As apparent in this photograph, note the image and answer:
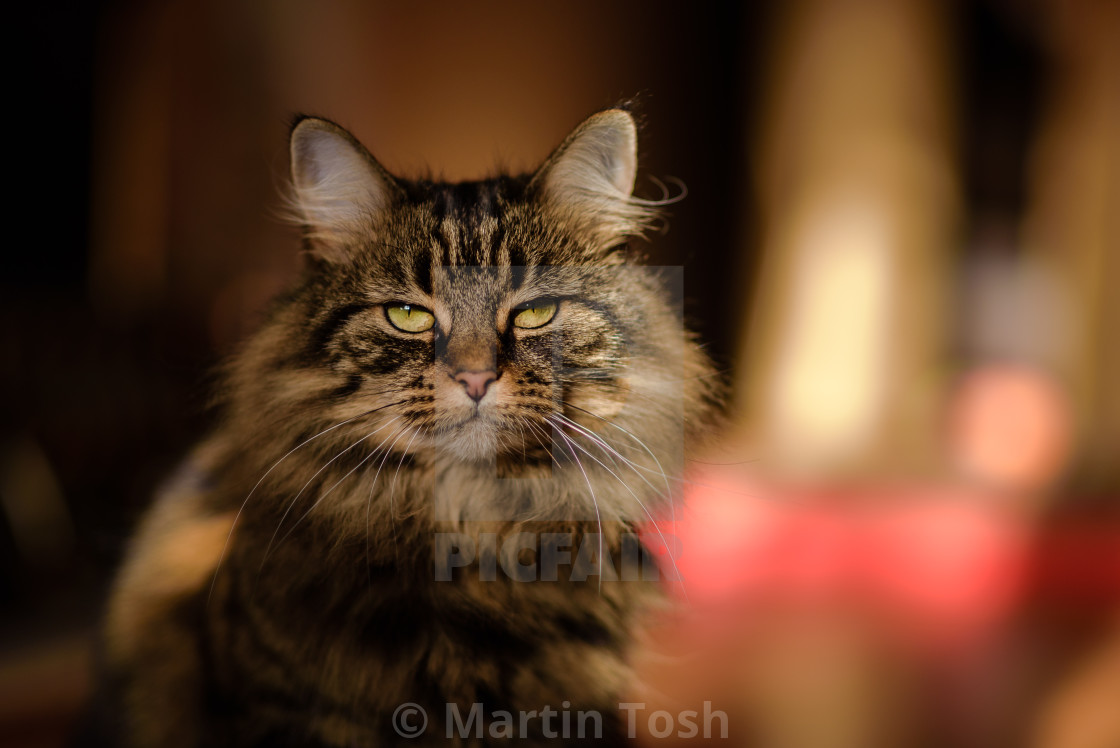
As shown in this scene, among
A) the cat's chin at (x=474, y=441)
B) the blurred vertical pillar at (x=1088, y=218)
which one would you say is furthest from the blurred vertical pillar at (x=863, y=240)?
the cat's chin at (x=474, y=441)

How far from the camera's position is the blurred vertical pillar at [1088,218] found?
6.89ft

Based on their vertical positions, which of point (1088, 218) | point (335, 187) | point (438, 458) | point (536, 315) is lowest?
point (438, 458)

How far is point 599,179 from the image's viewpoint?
1.89 feet

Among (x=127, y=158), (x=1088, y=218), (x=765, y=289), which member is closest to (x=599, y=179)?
(x=127, y=158)

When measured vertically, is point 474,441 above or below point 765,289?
below

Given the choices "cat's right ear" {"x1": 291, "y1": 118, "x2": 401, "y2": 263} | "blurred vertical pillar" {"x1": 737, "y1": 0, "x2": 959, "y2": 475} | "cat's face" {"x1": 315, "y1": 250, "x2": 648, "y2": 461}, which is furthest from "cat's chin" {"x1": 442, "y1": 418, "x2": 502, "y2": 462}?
"blurred vertical pillar" {"x1": 737, "y1": 0, "x2": 959, "y2": 475}

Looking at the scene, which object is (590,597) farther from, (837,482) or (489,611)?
(837,482)

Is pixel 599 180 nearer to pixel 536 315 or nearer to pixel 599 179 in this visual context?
pixel 599 179

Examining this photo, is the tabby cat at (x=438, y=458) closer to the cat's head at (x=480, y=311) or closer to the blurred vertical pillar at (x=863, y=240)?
the cat's head at (x=480, y=311)

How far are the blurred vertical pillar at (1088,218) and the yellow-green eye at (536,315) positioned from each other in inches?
91.6

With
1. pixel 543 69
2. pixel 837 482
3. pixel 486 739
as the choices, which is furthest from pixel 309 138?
pixel 837 482

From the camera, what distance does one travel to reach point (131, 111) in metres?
1.03

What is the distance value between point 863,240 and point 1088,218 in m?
0.70

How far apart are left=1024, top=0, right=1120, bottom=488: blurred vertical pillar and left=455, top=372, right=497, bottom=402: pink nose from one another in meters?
2.40
